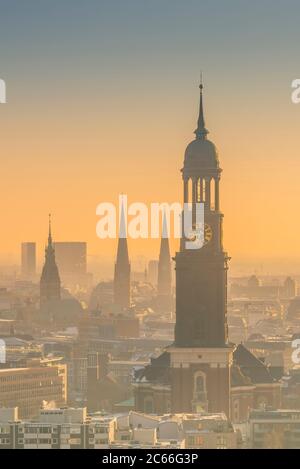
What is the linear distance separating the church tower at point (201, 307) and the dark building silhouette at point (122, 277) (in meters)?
50.2

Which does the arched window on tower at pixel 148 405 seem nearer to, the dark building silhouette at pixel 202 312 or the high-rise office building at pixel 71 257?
the dark building silhouette at pixel 202 312

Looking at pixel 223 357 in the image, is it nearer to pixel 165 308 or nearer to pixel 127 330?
pixel 127 330

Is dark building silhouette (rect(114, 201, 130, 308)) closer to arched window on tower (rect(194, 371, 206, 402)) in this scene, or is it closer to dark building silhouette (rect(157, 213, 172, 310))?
dark building silhouette (rect(157, 213, 172, 310))

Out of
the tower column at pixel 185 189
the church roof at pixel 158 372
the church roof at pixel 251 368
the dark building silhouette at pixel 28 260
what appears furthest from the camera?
the dark building silhouette at pixel 28 260

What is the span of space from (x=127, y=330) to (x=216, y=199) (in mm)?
72109

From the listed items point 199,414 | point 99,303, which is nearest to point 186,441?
point 199,414

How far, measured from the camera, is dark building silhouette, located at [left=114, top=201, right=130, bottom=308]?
381ft

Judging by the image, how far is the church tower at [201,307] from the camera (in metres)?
52.2

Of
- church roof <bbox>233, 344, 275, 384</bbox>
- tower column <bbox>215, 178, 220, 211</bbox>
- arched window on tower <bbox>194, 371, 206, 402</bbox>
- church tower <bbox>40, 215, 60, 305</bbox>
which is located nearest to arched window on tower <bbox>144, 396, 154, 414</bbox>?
arched window on tower <bbox>194, 371, 206, 402</bbox>

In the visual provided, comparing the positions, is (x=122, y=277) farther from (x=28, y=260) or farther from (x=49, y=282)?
(x=28, y=260)

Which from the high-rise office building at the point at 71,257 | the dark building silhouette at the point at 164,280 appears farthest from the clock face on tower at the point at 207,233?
the high-rise office building at the point at 71,257

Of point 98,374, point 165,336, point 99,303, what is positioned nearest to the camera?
point 98,374
